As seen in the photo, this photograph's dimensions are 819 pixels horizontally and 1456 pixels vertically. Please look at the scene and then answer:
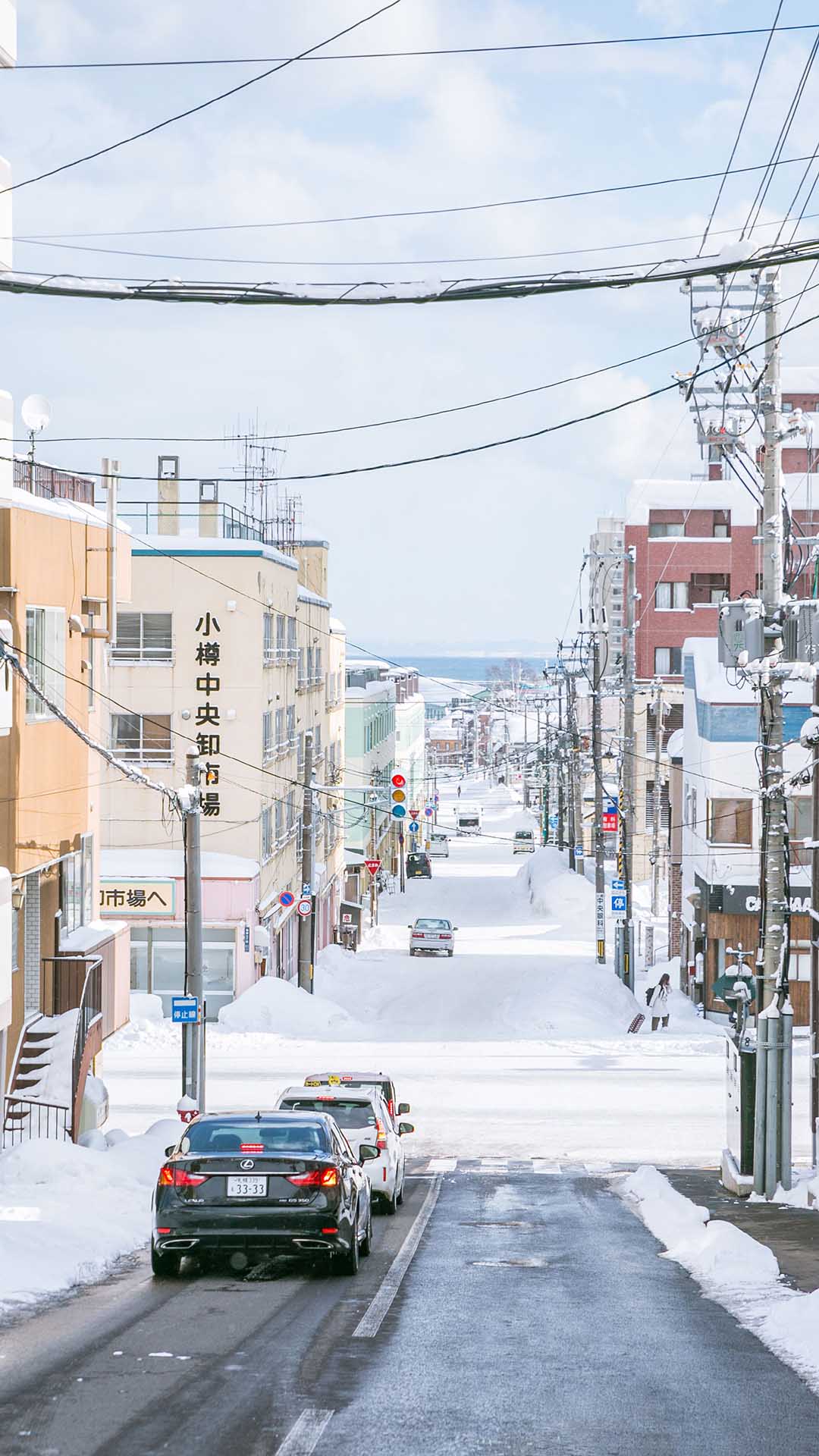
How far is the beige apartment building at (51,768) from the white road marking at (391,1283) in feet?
21.1

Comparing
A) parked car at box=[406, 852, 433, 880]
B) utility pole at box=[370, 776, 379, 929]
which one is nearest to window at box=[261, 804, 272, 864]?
utility pole at box=[370, 776, 379, 929]

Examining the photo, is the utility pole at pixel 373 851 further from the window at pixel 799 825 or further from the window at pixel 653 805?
the window at pixel 799 825

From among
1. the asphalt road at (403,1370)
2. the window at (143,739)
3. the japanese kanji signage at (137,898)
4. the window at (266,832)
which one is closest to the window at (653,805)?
the window at (266,832)

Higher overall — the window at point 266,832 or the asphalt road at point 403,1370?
the asphalt road at point 403,1370

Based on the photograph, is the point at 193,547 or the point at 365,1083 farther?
the point at 193,547

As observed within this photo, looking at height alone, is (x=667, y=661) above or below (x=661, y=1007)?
above

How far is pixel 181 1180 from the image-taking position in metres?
12.6

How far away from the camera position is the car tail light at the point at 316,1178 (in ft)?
41.4

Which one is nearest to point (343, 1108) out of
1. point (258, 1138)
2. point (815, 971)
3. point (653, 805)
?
point (258, 1138)

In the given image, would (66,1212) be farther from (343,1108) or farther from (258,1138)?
(343,1108)

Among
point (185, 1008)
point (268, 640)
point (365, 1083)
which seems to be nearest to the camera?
point (365, 1083)

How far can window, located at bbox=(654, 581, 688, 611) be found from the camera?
285ft

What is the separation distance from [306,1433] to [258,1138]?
5.35 m

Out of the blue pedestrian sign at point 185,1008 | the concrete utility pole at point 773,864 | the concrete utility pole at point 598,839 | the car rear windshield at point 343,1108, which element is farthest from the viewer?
the concrete utility pole at point 598,839
